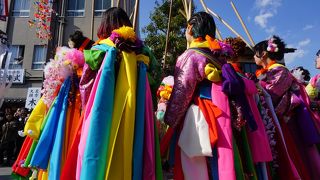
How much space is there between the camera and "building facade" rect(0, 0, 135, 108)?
15.1 m

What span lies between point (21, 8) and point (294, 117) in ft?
55.0

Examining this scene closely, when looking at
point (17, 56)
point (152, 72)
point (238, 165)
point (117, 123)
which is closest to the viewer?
point (117, 123)

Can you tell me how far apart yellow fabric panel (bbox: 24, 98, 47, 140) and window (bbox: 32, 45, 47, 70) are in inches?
534

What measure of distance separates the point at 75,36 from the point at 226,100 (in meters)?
1.78

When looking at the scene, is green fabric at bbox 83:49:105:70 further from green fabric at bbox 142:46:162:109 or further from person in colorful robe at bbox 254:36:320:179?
person in colorful robe at bbox 254:36:320:179

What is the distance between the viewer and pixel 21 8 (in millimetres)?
16156

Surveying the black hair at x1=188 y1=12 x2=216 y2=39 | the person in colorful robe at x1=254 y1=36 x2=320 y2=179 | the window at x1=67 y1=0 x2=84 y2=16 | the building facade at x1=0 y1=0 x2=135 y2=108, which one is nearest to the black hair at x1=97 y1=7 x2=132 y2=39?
the black hair at x1=188 y1=12 x2=216 y2=39

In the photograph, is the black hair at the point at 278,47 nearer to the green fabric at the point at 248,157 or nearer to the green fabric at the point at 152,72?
the green fabric at the point at 248,157

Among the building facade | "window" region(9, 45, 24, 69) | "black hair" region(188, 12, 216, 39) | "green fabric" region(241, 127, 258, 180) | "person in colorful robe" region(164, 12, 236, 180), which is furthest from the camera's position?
"window" region(9, 45, 24, 69)

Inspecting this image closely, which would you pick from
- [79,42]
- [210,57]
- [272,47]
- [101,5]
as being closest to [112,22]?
[79,42]

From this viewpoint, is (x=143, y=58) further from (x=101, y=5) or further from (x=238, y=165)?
(x=101, y=5)

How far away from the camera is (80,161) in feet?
6.07

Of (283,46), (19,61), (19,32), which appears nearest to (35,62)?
(19,61)

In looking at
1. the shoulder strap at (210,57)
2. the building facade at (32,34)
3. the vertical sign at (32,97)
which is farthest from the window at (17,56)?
the shoulder strap at (210,57)
